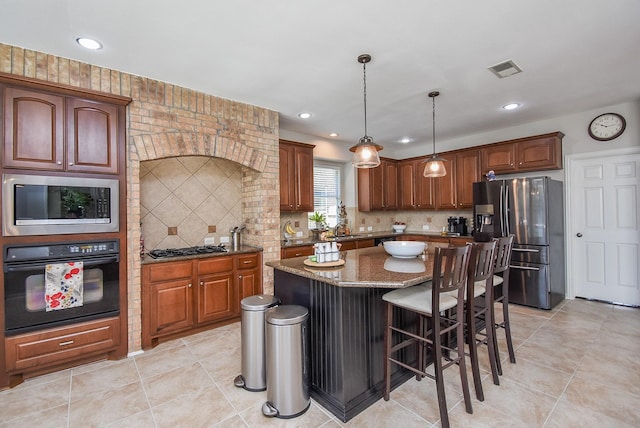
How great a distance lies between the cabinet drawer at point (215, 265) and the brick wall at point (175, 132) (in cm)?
49

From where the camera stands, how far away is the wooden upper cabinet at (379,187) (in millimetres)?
5727

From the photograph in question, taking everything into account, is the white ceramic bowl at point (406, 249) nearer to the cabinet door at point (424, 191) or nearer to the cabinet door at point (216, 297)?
the cabinet door at point (216, 297)

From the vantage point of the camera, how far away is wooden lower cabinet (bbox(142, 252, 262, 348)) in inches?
117

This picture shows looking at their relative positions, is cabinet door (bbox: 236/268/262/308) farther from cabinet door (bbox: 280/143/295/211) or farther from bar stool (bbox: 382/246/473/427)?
Result: bar stool (bbox: 382/246/473/427)

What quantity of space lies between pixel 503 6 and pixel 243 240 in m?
3.60

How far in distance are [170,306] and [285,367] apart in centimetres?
171

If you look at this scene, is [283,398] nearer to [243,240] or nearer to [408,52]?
[243,240]

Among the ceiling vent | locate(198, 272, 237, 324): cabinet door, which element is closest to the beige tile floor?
locate(198, 272, 237, 324): cabinet door

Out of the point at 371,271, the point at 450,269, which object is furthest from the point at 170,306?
the point at 450,269

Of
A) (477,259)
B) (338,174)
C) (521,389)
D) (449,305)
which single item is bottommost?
(521,389)

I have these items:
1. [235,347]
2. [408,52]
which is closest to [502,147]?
[408,52]

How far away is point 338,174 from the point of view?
5.96 meters

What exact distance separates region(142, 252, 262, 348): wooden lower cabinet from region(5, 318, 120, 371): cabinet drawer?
0.30m

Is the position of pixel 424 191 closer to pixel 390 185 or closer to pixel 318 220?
pixel 390 185
